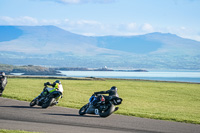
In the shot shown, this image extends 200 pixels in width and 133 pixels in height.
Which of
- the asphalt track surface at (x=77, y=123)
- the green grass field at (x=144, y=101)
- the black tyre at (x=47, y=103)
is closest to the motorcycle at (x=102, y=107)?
the asphalt track surface at (x=77, y=123)

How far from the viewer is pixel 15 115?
20422 millimetres

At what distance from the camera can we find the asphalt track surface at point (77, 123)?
16688mm

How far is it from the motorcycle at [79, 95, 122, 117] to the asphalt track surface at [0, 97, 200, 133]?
0.30m

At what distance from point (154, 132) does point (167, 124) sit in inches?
97.2

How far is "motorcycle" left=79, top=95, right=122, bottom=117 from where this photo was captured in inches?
789

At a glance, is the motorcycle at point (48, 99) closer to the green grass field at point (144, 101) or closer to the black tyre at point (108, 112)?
the green grass field at point (144, 101)

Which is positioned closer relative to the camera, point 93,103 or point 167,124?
point 167,124

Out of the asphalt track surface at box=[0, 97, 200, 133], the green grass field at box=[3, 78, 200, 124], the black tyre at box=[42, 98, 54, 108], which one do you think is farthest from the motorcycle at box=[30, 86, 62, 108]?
the green grass field at box=[3, 78, 200, 124]

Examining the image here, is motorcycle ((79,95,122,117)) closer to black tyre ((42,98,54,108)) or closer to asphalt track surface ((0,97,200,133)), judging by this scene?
asphalt track surface ((0,97,200,133))

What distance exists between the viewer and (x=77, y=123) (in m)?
18.3

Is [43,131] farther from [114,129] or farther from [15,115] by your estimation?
[15,115]

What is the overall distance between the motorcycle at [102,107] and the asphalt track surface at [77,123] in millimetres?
303

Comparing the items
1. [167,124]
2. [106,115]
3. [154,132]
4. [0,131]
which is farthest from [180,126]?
[0,131]

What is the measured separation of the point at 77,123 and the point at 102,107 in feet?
8.49
